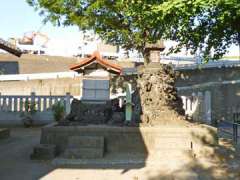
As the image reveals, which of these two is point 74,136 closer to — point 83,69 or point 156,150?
point 156,150

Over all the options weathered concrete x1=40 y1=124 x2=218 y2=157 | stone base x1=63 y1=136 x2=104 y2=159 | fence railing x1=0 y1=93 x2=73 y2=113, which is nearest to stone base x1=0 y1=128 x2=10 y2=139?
weathered concrete x1=40 y1=124 x2=218 y2=157

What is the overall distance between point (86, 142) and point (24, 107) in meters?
9.63

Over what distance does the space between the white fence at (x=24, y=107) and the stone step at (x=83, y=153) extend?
9.28 m

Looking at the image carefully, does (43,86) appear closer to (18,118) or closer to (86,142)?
(18,118)

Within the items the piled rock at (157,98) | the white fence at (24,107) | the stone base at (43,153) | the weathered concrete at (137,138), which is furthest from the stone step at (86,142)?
the white fence at (24,107)

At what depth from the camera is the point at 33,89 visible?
93.2 feet

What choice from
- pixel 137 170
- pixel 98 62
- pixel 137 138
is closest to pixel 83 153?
pixel 137 138

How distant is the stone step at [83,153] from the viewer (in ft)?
38.2

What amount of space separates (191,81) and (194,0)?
27033 mm

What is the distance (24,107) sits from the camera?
829 inches

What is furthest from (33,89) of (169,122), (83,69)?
(169,122)

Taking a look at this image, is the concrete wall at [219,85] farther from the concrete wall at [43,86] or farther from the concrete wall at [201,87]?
the concrete wall at [43,86]

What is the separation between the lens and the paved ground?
9617 millimetres

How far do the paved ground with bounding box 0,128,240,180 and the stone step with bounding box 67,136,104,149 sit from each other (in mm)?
1098
